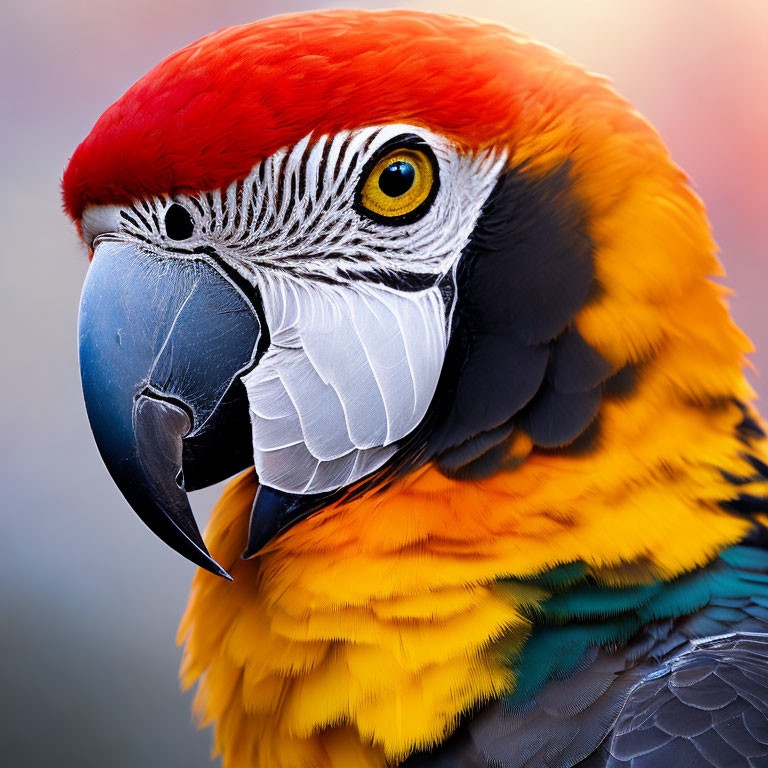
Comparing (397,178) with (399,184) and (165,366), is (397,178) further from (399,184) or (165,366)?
(165,366)

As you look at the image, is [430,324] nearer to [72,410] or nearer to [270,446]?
[270,446]

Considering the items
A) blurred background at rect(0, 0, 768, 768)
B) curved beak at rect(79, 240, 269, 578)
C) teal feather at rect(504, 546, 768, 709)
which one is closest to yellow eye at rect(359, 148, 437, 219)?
curved beak at rect(79, 240, 269, 578)

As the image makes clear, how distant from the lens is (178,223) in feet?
2.41

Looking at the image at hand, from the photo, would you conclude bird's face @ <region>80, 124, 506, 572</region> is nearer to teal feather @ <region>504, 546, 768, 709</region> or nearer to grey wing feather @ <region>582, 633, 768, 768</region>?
teal feather @ <region>504, 546, 768, 709</region>

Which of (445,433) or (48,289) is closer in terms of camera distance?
(445,433)

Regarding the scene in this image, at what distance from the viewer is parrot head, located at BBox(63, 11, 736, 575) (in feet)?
2.33

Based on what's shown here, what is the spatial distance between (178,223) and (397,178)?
21 cm

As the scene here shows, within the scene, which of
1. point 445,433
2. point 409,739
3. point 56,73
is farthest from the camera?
point 56,73

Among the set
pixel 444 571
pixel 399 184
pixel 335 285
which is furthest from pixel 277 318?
pixel 444 571

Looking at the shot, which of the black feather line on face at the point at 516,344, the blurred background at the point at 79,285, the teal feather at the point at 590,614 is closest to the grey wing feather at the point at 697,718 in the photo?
the teal feather at the point at 590,614

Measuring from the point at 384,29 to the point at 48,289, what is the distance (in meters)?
2.21

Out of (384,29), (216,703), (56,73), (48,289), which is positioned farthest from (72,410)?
(384,29)

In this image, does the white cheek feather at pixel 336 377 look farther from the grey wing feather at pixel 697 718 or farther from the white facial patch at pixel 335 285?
the grey wing feather at pixel 697 718

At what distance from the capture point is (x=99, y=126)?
2.40 feet
